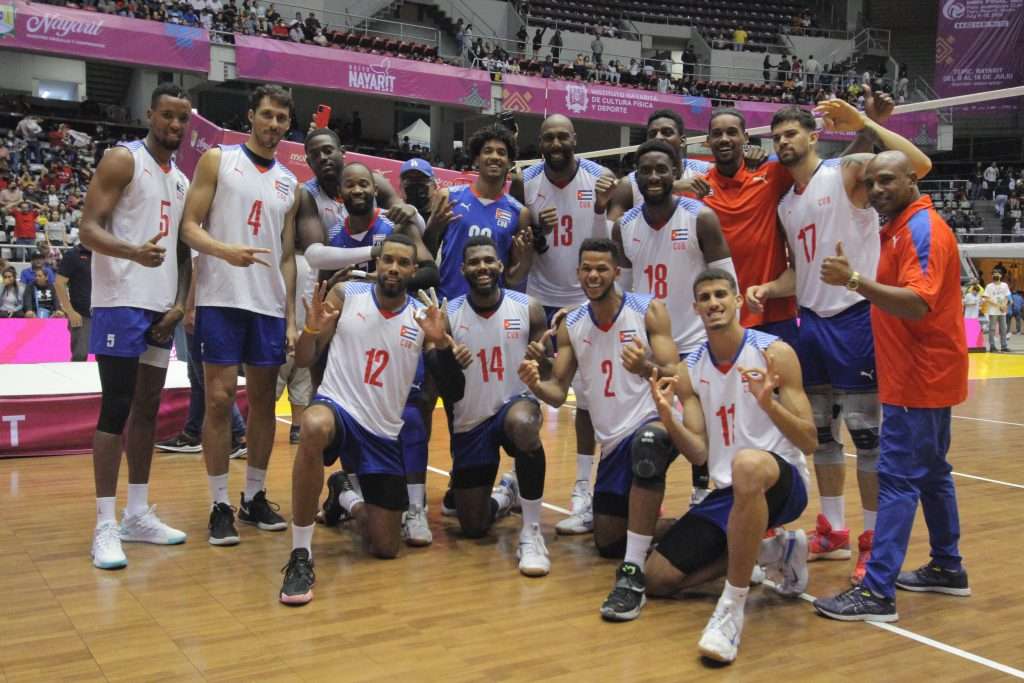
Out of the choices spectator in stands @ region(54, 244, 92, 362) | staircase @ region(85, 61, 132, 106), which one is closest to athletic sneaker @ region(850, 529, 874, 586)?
spectator in stands @ region(54, 244, 92, 362)

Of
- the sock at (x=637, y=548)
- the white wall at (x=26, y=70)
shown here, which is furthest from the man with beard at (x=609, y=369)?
the white wall at (x=26, y=70)

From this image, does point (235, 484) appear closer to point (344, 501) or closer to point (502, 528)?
point (344, 501)

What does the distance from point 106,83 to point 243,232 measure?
→ 2549 centimetres

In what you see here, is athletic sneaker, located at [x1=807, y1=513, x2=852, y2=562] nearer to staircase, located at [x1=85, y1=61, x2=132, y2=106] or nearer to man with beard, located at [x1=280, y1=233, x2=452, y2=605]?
man with beard, located at [x1=280, y1=233, x2=452, y2=605]

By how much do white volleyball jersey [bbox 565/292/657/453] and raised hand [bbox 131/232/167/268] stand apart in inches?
77.9

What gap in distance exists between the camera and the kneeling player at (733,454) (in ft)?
11.6

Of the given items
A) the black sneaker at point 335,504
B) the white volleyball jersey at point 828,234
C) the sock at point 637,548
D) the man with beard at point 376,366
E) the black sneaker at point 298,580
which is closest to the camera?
the black sneaker at point 298,580

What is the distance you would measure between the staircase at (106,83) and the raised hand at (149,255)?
25282 millimetres

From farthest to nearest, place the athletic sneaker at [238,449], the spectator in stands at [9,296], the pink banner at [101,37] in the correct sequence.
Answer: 1. the pink banner at [101,37]
2. the spectator in stands at [9,296]
3. the athletic sneaker at [238,449]

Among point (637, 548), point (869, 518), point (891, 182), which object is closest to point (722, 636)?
point (637, 548)

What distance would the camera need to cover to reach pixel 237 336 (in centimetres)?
479

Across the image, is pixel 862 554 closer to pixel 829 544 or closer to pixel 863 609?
pixel 829 544

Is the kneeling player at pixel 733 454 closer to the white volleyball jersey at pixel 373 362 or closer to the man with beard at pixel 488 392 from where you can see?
the man with beard at pixel 488 392

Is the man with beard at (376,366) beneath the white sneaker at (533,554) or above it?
above
